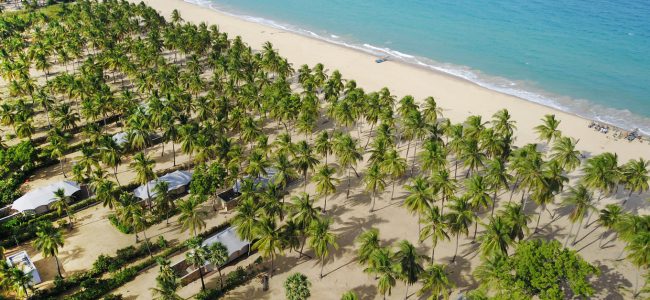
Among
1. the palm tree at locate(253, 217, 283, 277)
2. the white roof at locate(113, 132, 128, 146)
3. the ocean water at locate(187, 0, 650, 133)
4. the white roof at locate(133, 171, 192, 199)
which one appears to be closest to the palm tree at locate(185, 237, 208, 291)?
Result: the palm tree at locate(253, 217, 283, 277)

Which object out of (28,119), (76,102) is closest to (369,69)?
(76,102)

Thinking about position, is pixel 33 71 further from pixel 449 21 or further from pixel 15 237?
pixel 449 21

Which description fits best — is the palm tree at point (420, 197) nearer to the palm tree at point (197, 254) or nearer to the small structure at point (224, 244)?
the small structure at point (224, 244)

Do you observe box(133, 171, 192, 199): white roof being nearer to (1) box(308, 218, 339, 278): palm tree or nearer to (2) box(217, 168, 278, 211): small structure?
(2) box(217, 168, 278, 211): small structure

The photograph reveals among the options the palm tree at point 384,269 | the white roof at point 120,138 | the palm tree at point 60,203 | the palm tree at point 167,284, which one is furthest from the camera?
the white roof at point 120,138

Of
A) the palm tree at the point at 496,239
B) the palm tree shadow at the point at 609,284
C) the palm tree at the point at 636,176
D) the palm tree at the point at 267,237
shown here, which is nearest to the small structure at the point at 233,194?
the palm tree at the point at 267,237

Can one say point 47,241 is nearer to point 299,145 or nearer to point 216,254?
point 216,254

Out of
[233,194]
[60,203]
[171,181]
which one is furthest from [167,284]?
[171,181]
